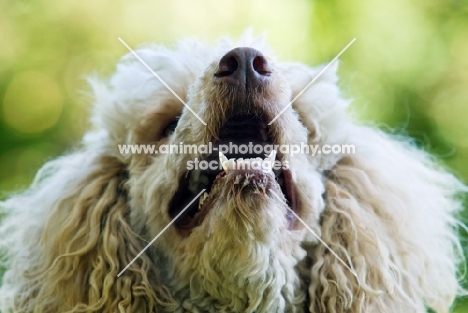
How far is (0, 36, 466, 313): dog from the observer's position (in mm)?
2414

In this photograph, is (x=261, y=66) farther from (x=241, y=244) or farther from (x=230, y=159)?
(x=241, y=244)

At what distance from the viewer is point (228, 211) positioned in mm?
2307

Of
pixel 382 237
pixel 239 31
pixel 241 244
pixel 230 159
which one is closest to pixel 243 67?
pixel 230 159

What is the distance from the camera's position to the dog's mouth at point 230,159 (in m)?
2.51

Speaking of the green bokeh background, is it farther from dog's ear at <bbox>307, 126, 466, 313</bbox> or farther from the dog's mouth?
the dog's mouth

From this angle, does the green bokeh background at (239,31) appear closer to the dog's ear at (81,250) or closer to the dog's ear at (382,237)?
the dog's ear at (382,237)

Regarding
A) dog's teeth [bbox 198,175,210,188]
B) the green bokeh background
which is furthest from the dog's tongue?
the green bokeh background

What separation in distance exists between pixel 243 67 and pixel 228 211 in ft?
1.65

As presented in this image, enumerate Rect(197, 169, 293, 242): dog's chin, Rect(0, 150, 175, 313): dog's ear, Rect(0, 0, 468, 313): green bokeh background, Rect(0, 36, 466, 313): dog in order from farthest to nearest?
Rect(0, 0, 468, 313): green bokeh background, Rect(0, 150, 175, 313): dog's ear, Rect(0, 36, 466, 313): dog, Rect(197, 169, 293, 242): dog's chin

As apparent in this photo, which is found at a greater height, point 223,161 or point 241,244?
point 223,161

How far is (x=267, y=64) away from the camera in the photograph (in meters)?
2.44

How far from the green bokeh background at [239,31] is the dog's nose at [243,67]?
95.3 inches

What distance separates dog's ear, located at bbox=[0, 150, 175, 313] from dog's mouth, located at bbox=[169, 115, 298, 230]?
266mm

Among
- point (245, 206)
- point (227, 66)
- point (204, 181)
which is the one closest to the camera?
point (245, 206)
